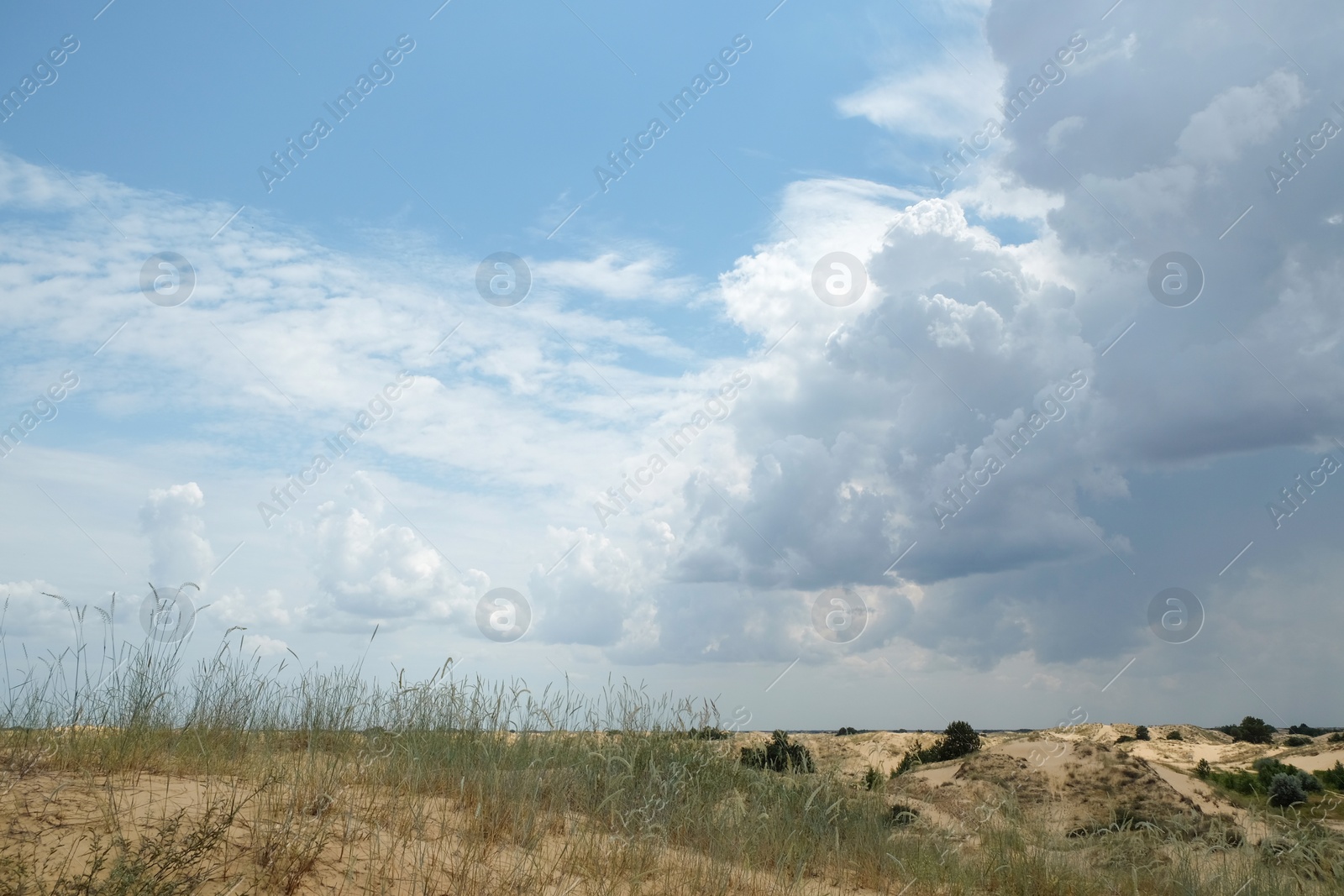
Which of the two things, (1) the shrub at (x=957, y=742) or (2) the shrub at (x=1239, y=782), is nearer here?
(2) the shrub at (x=1239, y=782)

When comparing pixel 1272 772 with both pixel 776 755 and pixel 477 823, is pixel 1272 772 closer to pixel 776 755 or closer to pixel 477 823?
pixel 776 755

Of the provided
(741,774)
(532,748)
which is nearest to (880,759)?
(741,774)

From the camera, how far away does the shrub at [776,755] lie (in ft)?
39.5

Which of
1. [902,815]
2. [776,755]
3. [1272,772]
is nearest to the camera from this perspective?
[902,815]

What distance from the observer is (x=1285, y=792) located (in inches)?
639

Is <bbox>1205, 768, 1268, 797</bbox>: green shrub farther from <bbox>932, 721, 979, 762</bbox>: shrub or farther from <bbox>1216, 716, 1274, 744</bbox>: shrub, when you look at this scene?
<bbox>1216, 716, 1274, 744</bbox>: shrub

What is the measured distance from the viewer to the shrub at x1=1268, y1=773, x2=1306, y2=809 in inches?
636

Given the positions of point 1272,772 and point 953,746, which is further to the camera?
point 953,746

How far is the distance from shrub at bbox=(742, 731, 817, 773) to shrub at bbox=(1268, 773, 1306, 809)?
9844mm

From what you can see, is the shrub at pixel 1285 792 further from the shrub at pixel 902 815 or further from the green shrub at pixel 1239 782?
the shrub at pixel 902 815

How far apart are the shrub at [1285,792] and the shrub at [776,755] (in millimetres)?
9844

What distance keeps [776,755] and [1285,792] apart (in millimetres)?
10775

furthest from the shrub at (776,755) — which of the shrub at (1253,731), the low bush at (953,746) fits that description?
the shrub at (1253,731)

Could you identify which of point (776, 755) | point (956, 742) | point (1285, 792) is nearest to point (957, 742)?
point (956, 742)
